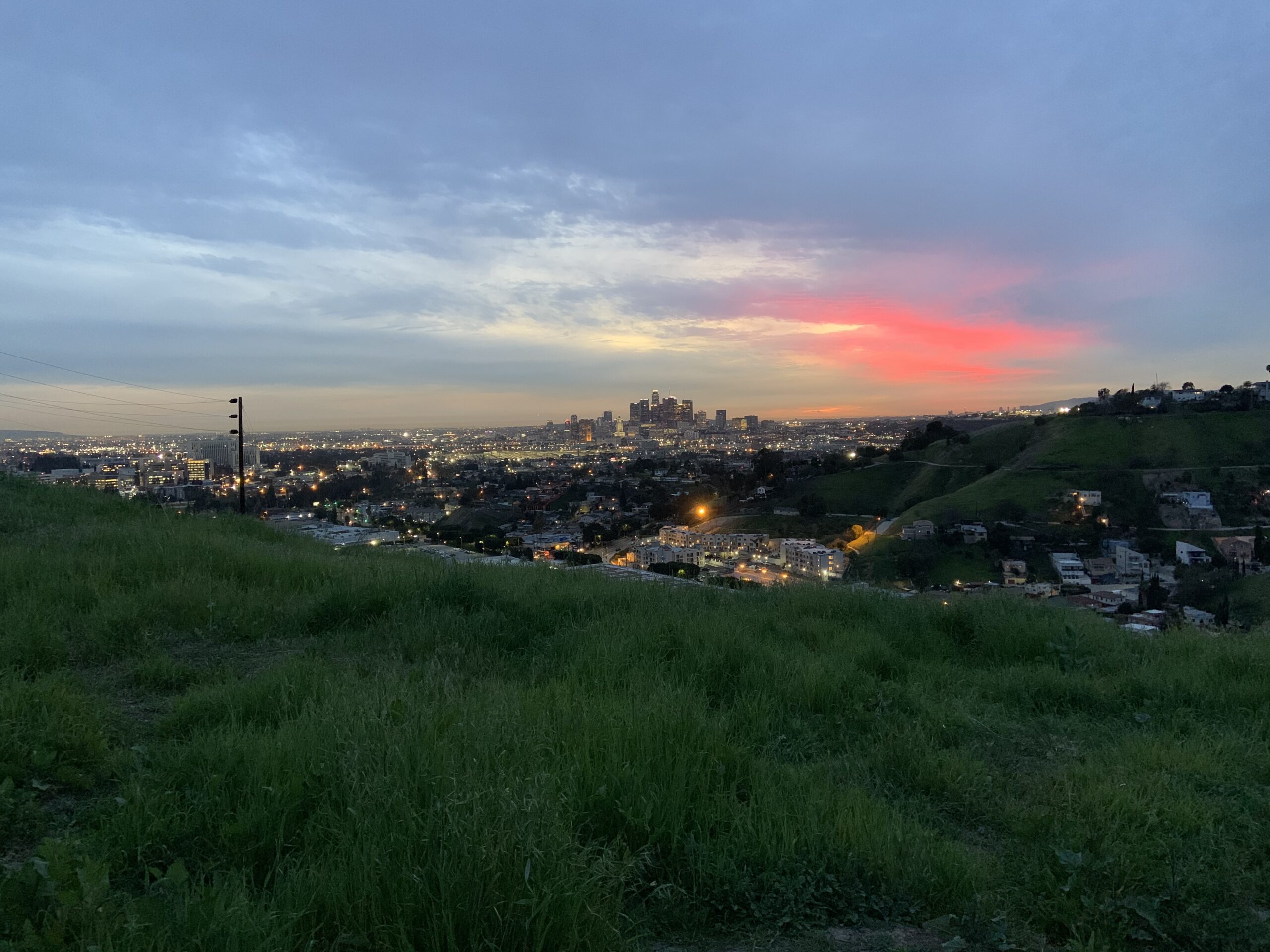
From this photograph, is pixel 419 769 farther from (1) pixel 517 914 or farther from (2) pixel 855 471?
(2) pixel 855 471

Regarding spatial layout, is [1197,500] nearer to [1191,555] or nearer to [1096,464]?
[1096,464]

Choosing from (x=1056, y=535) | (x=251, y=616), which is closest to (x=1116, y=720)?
(x=251, y=616)

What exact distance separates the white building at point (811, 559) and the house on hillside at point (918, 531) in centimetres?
538

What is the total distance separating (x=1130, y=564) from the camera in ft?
67.1

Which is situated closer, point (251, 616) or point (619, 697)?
point (619, 697)

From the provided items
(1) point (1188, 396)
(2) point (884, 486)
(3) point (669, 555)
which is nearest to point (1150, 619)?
(3) point (669, 555)

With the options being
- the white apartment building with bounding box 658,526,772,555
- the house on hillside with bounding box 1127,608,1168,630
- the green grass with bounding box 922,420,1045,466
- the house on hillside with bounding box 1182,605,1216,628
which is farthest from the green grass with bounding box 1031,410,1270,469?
the house on hillside with bounding box 1127,608,1168,630

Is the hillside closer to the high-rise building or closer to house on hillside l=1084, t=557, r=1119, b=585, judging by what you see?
house on hillside l=1084, t=557, r=1119, b=585

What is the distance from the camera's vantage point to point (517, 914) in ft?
6.52

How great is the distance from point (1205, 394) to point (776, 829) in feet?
192

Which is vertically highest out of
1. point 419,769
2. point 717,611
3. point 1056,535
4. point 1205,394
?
point 1205,394

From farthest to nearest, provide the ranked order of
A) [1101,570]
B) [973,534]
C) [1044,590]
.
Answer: [973,534]
[1101,570]
[1044,590]

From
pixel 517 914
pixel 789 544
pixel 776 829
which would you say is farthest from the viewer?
pixel 789 544

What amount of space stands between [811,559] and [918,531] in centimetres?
1142
